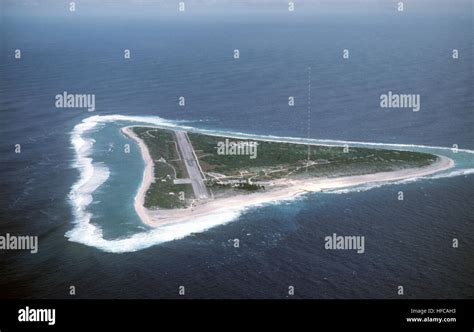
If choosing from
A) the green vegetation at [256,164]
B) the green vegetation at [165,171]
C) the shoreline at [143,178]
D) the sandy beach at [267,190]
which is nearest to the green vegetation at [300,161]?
the green vegetation at [256,164]

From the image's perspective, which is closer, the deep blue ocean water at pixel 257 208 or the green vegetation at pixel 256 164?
the deep blue ocean water at pixel 257 208

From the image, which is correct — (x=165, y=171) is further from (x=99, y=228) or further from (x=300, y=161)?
(x=300, y=161)

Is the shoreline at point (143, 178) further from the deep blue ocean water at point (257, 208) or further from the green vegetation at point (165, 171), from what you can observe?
the deep blue ocean water at point (257, 208)

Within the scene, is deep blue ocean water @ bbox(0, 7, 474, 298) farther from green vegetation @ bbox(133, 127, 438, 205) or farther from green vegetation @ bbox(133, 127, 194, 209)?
green vegetation @ bbox(133, 127, 438, 205)

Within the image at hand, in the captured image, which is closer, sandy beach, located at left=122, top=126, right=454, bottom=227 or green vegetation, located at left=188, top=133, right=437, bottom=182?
sandy beach, located at left=122, top=126, right=454, bottom=227

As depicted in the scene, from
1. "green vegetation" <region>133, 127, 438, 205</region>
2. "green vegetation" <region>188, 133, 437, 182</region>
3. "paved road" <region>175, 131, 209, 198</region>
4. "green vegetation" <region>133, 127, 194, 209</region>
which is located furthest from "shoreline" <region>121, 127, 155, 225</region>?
"green vegetation" <region>188, 133, 437, 182</region>
